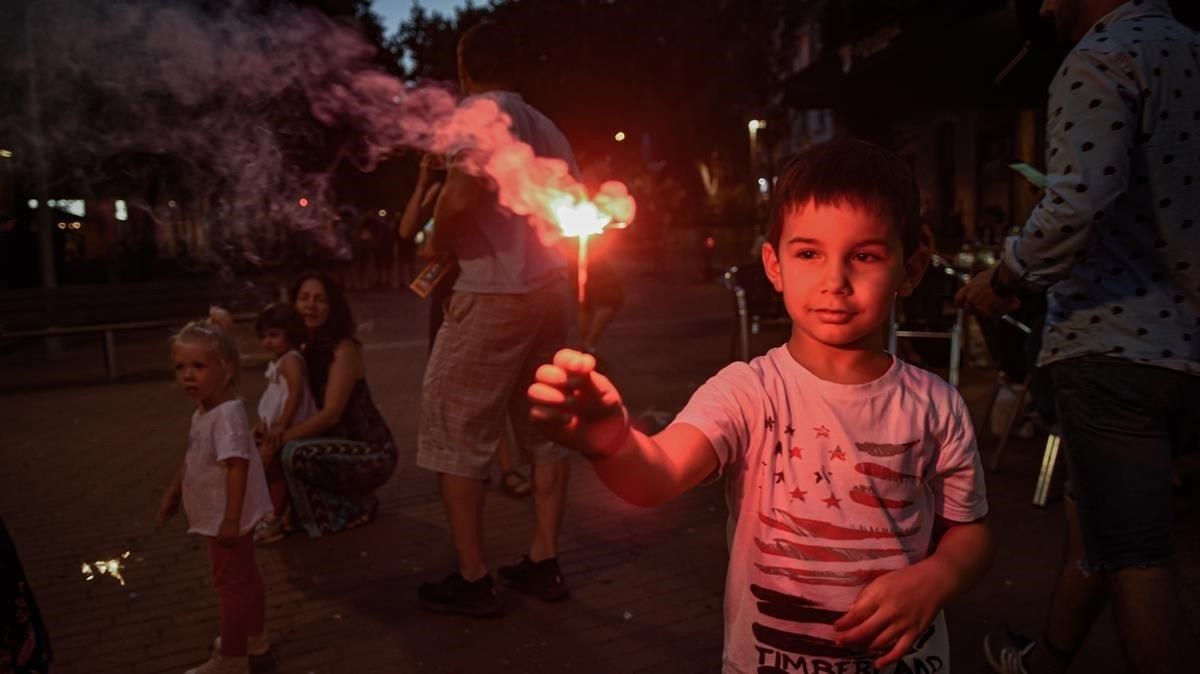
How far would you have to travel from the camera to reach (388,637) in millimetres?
3633

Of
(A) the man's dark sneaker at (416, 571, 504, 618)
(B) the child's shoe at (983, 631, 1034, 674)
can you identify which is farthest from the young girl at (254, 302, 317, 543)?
(B) the child's shoe at (983, 631, 1034, 674)

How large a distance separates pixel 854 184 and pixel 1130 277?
3.85 ft

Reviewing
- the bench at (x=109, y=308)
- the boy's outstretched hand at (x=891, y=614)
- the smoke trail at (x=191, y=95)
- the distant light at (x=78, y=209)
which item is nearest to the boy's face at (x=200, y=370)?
the smoke trail at (x=191, y=95)

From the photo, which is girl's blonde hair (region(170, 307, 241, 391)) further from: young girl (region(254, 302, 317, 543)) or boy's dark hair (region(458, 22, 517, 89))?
boy's dark hair (region(458, 22, 517, 89))

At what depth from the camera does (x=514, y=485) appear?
5.51 m

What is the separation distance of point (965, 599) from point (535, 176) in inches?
96.7

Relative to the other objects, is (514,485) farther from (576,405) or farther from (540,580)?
(576,405)

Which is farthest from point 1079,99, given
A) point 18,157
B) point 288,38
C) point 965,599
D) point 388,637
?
point 288,38

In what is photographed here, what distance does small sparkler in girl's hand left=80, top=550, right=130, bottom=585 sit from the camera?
14.5ft

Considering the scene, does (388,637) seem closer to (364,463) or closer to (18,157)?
(364,463)

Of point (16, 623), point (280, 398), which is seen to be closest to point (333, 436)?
point (280, 398)

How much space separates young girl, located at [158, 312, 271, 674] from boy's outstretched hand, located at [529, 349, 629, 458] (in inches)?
89.7

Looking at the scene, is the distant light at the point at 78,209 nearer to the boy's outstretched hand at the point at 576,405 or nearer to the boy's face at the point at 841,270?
the boy's face at the point at 841,270

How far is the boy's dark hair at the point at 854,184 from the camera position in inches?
67.4
